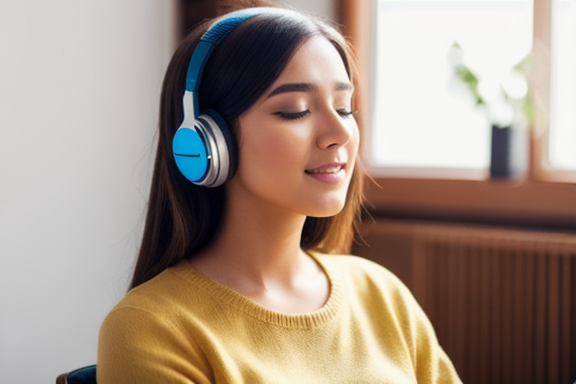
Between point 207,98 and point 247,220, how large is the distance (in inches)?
7.9

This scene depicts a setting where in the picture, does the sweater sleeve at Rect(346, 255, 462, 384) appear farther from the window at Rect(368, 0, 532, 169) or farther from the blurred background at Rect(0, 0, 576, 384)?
the window at Rect(368, 0, 532, 169)

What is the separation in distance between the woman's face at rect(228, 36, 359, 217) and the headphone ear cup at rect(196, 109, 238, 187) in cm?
2

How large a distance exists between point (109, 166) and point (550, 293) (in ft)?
4.88

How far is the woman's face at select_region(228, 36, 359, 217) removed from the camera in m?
1.09

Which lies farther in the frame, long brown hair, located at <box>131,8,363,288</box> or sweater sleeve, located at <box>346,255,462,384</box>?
sweater sleeve, located at <box>346,255,462,384</box>

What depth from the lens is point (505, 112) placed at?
2.55 metres

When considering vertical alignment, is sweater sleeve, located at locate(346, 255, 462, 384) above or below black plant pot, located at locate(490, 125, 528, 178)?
below

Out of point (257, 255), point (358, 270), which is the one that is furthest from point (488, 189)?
point (257, 255)

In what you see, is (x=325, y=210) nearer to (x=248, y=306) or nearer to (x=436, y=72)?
(x=248, y=306)

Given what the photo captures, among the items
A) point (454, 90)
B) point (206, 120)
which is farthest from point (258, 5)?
point (454, 90)

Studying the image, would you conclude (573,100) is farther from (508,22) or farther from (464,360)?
(464,360)

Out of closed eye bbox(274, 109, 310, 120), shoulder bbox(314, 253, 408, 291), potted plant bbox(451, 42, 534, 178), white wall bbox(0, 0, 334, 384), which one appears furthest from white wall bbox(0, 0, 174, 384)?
potted plant bbox(451, 42, 534, 178)

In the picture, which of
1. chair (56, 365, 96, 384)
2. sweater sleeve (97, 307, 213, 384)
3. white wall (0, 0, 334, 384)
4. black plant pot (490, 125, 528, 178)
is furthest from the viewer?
black plant pot (490, 125, 528, 178)

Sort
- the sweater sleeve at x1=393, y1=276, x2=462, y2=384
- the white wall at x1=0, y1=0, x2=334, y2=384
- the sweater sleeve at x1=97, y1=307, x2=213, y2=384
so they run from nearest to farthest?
the sweater sleeve at x1=97, y1=307, x2=213, y2=384 → the sweater sleeve at x1=393, y1=276, x2=462, y2=384 → the white wall at x1=0, y1=0, x2=334, y2=384
